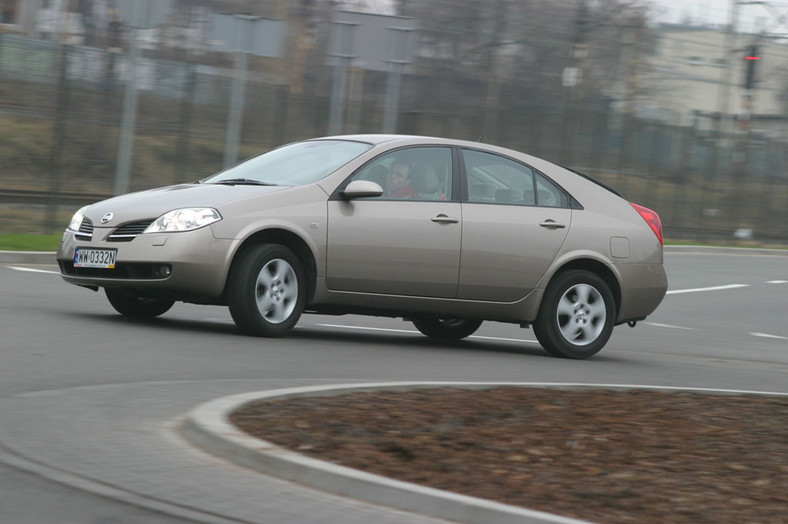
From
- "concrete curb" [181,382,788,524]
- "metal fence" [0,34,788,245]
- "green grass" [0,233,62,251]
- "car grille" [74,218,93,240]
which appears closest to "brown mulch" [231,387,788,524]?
"concrete curb" [181,382,788,524]

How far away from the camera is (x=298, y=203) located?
10.0 meters

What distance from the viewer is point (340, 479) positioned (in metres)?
5.02

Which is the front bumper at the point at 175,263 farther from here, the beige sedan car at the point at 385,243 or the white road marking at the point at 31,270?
the white road marking at the point at 31,270

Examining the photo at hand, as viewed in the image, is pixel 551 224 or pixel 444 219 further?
pixel 551 224

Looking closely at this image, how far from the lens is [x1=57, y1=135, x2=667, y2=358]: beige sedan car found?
975 cm

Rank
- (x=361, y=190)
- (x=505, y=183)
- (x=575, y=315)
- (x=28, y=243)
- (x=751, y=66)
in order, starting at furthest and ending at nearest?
(x=751, y=66) < (x=28, y=243) < (x=575, y=315) < (x=505, y=183) < (x=361, y=190)

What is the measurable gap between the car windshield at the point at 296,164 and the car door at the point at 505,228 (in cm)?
98

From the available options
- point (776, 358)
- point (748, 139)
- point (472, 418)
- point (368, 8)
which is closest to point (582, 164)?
point (748, 139)

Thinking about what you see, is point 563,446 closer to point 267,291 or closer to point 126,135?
point 267,291

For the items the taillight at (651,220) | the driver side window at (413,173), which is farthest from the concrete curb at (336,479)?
the taillight at (651,220)

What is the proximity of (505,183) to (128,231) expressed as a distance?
10.2 feet

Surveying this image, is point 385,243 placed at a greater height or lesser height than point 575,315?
greater

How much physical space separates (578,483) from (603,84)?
162 ft

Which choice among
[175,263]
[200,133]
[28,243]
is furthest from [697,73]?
[175,263]
